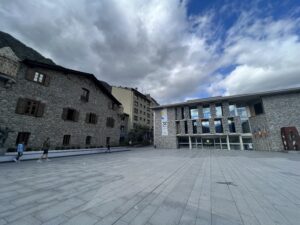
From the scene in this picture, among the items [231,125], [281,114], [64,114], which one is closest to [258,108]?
[281,114]

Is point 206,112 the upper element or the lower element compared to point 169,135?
upper

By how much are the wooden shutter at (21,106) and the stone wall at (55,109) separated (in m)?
0.26

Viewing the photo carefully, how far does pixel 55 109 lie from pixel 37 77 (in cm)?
366

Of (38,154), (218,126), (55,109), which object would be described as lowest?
(38,154)

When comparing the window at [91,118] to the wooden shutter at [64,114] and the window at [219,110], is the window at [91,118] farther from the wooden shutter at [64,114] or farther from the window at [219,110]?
the window at [219,110]

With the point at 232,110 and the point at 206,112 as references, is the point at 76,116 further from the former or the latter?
the point at 232,110

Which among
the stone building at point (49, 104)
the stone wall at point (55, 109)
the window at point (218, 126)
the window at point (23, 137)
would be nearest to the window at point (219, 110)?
the window at point (218, 126)

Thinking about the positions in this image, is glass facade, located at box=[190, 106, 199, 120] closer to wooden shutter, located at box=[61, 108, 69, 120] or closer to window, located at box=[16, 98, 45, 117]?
wooden shutter, located at box=[61, 108, 69, 120]

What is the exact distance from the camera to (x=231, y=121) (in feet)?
70.7

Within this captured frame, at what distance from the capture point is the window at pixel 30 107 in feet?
38.9

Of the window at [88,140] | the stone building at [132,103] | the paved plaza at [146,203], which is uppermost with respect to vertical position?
the stone building at [132,103]

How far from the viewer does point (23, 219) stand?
102 inches

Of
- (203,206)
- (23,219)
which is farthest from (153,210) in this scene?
(23,219)

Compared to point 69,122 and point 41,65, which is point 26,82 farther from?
point 69,122
